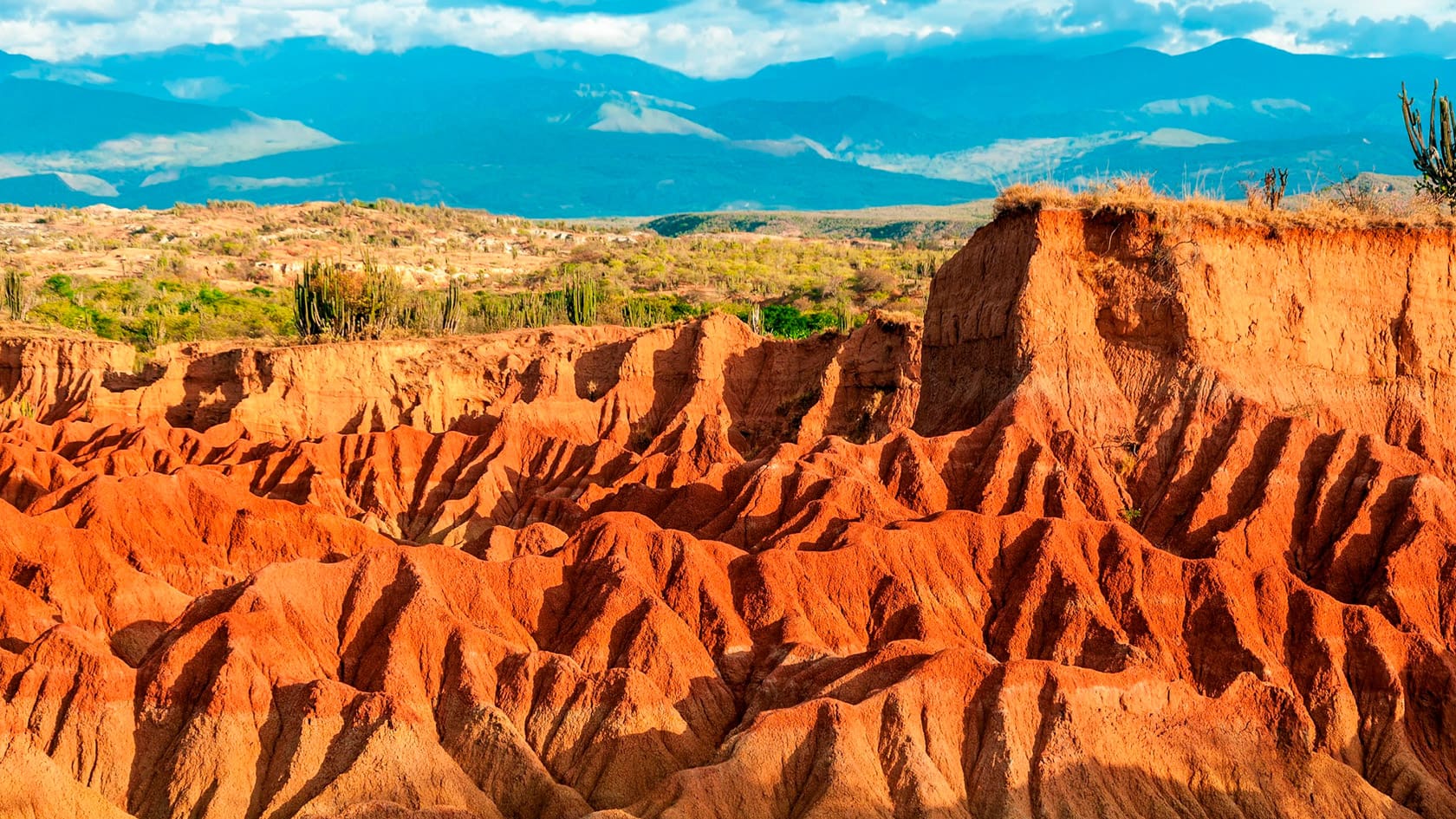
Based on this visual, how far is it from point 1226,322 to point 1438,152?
472 inches

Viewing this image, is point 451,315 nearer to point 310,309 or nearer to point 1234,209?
point 310,309

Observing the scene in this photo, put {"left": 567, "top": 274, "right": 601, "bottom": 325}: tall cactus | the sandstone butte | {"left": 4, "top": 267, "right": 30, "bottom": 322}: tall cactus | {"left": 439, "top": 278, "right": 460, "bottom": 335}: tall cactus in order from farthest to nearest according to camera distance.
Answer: {"left": 4, "top": 267, "right": 30, "bottom": 322}: tall cactus → {"left": 567, "top": 274, "right": 601, "bottom": 325}: tall cactus → {"left": 439, "top": 278, "right": 460, "bottom": 335}: tall cactus → the sandstone butte

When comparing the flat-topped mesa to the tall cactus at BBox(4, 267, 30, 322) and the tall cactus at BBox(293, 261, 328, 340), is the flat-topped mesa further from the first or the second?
the tall cactus at BBox(4, 267, 30, 322)

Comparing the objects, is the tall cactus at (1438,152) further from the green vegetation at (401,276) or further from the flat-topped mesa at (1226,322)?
the green vegetation at (401,276)

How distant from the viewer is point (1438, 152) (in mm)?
58000

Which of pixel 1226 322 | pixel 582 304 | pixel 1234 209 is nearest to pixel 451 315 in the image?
pixel 582 304

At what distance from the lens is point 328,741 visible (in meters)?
33.9

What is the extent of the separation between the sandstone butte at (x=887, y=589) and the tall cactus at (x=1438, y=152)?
5182 mm

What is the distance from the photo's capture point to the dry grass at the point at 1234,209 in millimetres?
51812

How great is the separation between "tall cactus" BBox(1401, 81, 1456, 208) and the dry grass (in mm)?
2601

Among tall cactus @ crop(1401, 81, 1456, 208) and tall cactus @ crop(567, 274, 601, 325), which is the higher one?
tall cactus @ crop(1401, 81, 1456, 208)

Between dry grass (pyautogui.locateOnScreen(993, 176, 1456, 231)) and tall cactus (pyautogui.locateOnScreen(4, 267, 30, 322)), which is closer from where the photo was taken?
dry grass (pyautogui.locateOnScreen(993, 176, 1456, 231))

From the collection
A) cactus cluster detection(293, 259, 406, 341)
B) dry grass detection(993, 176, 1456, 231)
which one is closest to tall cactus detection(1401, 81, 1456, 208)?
dry grass detection(993, 176, 1456, 231)

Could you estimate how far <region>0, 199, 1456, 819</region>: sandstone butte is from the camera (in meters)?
33.2
